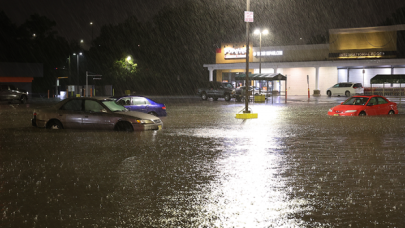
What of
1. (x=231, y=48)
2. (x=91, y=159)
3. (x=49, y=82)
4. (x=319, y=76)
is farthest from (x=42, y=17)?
(x=91, y=159)

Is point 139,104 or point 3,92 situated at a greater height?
point 3,92

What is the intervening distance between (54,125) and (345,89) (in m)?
45.1

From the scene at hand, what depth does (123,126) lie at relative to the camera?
16703 millimetres

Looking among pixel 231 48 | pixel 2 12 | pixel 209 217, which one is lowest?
pixel 209 217

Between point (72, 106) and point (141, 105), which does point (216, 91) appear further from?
point (72, 106)

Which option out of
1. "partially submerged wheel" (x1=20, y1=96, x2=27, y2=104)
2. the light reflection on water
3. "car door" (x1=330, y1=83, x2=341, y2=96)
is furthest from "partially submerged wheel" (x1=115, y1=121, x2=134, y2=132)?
"car door" (x1=330, y1=83, x2=341, y2=96)

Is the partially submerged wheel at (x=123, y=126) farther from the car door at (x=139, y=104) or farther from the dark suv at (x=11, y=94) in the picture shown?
the dark suv at (x=11, y=94)

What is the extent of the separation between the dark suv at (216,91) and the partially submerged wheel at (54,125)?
30062 millimetres

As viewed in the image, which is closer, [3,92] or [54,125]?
[54,125]

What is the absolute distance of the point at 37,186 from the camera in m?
8.12

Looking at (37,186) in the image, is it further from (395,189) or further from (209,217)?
(395,189)

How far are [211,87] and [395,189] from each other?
1609 inches

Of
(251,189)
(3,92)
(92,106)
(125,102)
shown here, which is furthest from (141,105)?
(3,92)

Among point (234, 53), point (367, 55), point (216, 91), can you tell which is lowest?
point (216, 91)
